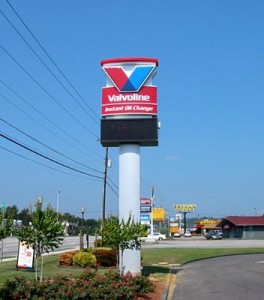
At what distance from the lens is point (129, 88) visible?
2302 cm

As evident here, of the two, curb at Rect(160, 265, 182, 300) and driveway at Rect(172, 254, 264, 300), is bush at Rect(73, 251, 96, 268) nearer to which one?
curb at Rect(160, 265, 182, 300)

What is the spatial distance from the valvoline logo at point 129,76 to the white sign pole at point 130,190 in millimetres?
2395

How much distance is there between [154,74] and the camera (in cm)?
2338

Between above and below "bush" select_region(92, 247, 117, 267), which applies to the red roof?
above

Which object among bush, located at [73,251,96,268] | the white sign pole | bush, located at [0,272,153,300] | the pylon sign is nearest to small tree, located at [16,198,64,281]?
bush, located at [0,272,153,300]

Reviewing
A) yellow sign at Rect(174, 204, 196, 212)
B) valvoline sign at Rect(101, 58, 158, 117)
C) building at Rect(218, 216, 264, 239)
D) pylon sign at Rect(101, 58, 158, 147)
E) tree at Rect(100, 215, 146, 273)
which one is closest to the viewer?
tree at Rect(100, 215, 146, 273)

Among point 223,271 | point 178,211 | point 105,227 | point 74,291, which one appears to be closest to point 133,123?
point 105,227

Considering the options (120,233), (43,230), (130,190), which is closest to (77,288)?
(43,230)

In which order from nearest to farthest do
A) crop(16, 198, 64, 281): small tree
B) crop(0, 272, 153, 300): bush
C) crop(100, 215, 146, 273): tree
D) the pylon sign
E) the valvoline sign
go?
crop(0, 272, 153, 300): bush < crop(16, 198, 64, 281): small tree < crop(100, 215, 146, 273): tree < the pylon sign < the valvoline sign

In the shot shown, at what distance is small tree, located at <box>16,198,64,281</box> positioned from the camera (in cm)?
1378

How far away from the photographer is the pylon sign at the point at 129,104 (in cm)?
2283

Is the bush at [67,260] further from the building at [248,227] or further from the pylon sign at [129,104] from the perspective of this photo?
the building at [248,227]

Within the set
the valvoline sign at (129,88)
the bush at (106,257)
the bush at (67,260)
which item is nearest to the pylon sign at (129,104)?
the valvoline sign at (129,88)

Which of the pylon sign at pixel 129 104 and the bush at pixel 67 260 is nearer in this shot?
the pylon sign at pixel 129 104
